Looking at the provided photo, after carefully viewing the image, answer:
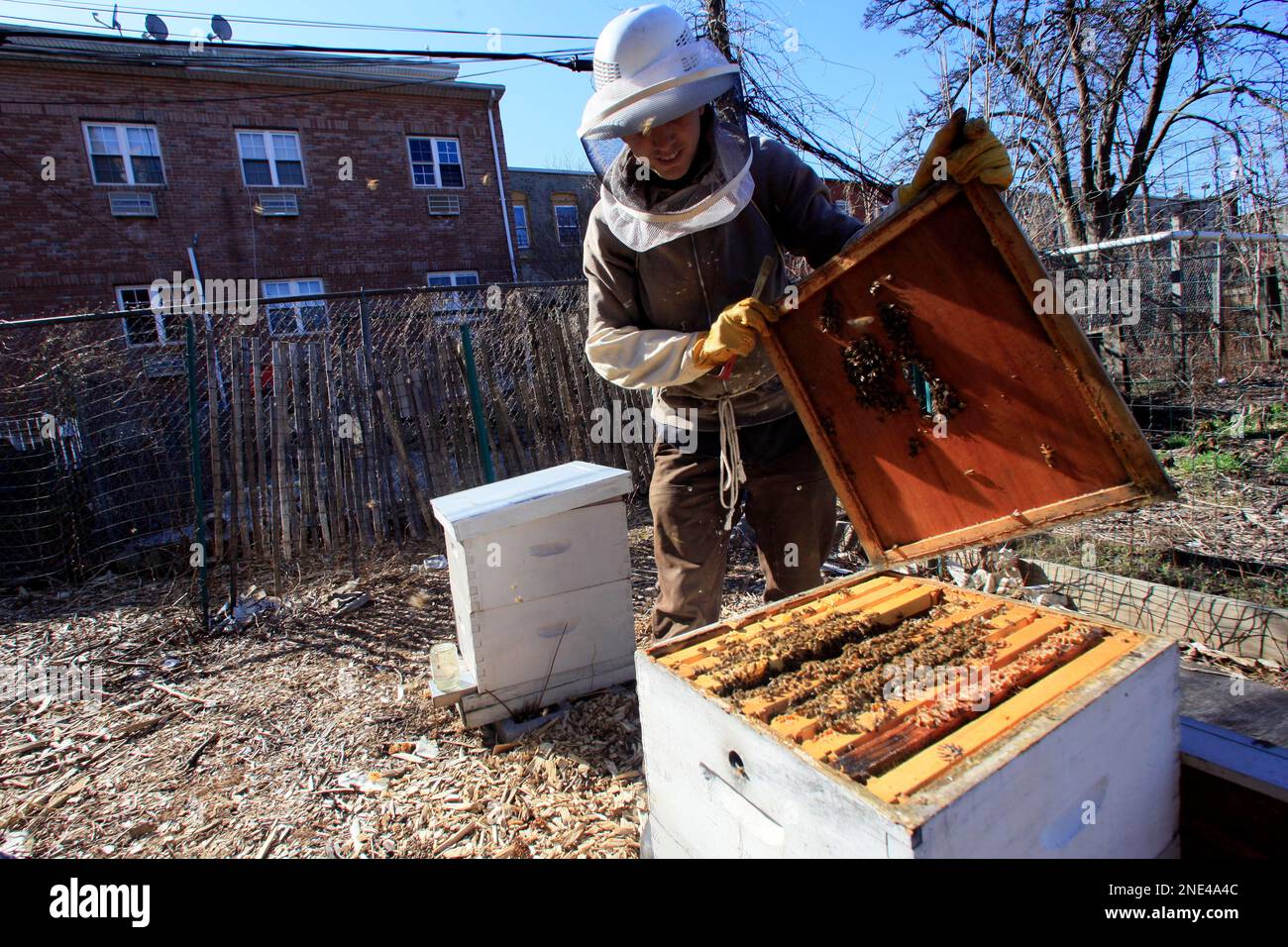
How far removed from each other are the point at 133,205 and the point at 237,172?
1.93 metres

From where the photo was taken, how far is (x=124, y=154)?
13.2 metres

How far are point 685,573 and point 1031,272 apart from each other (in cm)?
141

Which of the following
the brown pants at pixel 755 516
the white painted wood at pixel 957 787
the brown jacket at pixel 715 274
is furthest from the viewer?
the brown pants at pixel 755 516

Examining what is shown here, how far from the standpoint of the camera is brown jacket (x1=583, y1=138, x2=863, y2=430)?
90.0 inches

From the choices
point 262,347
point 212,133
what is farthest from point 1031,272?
point 212,133

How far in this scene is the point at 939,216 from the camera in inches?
63.5

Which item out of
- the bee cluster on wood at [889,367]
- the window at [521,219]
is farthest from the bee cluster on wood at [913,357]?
the window at [521,219]

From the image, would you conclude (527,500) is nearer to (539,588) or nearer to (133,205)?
(539,588)

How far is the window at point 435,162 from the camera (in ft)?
51.0

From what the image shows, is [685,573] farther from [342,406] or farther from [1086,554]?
[342,406]

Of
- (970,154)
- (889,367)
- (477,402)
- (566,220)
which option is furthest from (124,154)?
(970,154)

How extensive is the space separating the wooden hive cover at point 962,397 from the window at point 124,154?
52.7 feet

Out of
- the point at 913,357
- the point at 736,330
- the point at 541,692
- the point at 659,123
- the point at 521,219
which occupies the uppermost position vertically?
the point at 521,219

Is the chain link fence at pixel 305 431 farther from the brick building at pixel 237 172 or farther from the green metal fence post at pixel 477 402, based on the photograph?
the brick building at pixel 237 172
